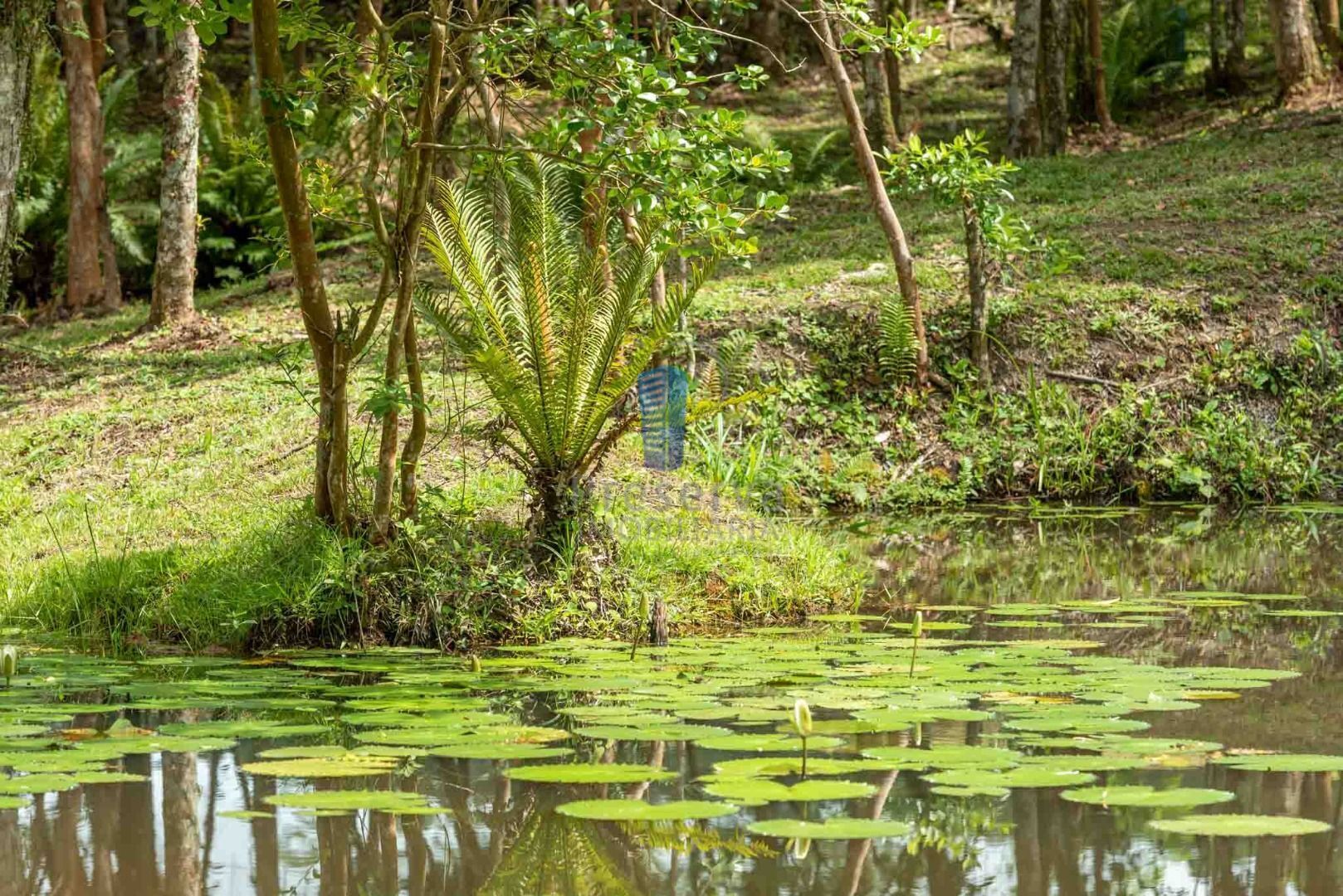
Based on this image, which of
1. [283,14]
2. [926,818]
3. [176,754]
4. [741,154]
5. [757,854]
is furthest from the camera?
[283,14]

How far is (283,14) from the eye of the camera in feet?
20.7

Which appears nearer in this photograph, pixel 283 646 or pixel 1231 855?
pixel 1231 855

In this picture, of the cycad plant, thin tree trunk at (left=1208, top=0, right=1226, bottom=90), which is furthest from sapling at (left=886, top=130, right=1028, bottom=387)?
thin tree trunk at (left=1208, top=0, right=1226, bottom=90)

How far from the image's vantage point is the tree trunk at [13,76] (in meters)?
7.55

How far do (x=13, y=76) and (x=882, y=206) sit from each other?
586cm

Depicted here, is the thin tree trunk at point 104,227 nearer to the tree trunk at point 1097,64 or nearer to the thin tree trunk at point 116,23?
the thin tree trunk at point 116,23

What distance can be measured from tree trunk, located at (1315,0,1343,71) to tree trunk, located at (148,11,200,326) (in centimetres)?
1319

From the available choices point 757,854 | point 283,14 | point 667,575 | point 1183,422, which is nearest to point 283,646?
point 667,575

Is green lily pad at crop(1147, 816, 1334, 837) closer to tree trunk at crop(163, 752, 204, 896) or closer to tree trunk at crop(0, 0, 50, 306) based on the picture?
tree trunk at crop(163, 752, 204, 896)

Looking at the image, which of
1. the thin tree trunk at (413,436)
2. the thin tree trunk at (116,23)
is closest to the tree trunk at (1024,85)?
the thin tree trunk at (413,436)

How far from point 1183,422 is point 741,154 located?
249 inches

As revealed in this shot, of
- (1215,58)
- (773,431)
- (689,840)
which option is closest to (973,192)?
(773,431)

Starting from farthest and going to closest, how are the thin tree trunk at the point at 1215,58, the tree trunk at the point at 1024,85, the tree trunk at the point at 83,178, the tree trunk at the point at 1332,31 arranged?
the thin tree trunk at the point at 1215,58
the tree trunk at the point at 1332,31
the tree trunk at the point at 1024,85
the tree trunk at the point at 83,178

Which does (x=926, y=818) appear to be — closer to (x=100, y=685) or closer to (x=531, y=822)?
(x=531, y=822)
